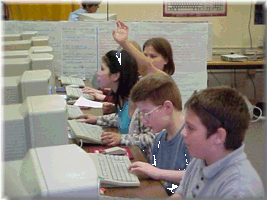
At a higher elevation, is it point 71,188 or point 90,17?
point 90,17

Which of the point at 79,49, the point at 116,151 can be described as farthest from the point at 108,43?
the point at 116,151

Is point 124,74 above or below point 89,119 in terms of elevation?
above

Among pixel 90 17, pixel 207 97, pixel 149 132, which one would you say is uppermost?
pixel 90 17

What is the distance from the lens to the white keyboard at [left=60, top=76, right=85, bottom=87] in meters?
2.90

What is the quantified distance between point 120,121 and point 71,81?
3.59ft

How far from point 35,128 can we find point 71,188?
44 cm

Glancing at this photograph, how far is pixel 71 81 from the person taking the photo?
2.95 m

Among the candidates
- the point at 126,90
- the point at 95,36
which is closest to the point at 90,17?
the point at 95,36

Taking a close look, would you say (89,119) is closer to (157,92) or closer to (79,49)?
(157,92)

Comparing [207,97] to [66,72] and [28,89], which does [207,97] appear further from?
[66,72]

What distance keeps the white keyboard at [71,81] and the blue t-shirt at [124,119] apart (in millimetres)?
993

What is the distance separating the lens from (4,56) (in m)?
1.84

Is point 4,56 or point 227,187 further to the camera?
point 4,56

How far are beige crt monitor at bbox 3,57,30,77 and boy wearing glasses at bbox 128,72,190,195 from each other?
0.59 metres
